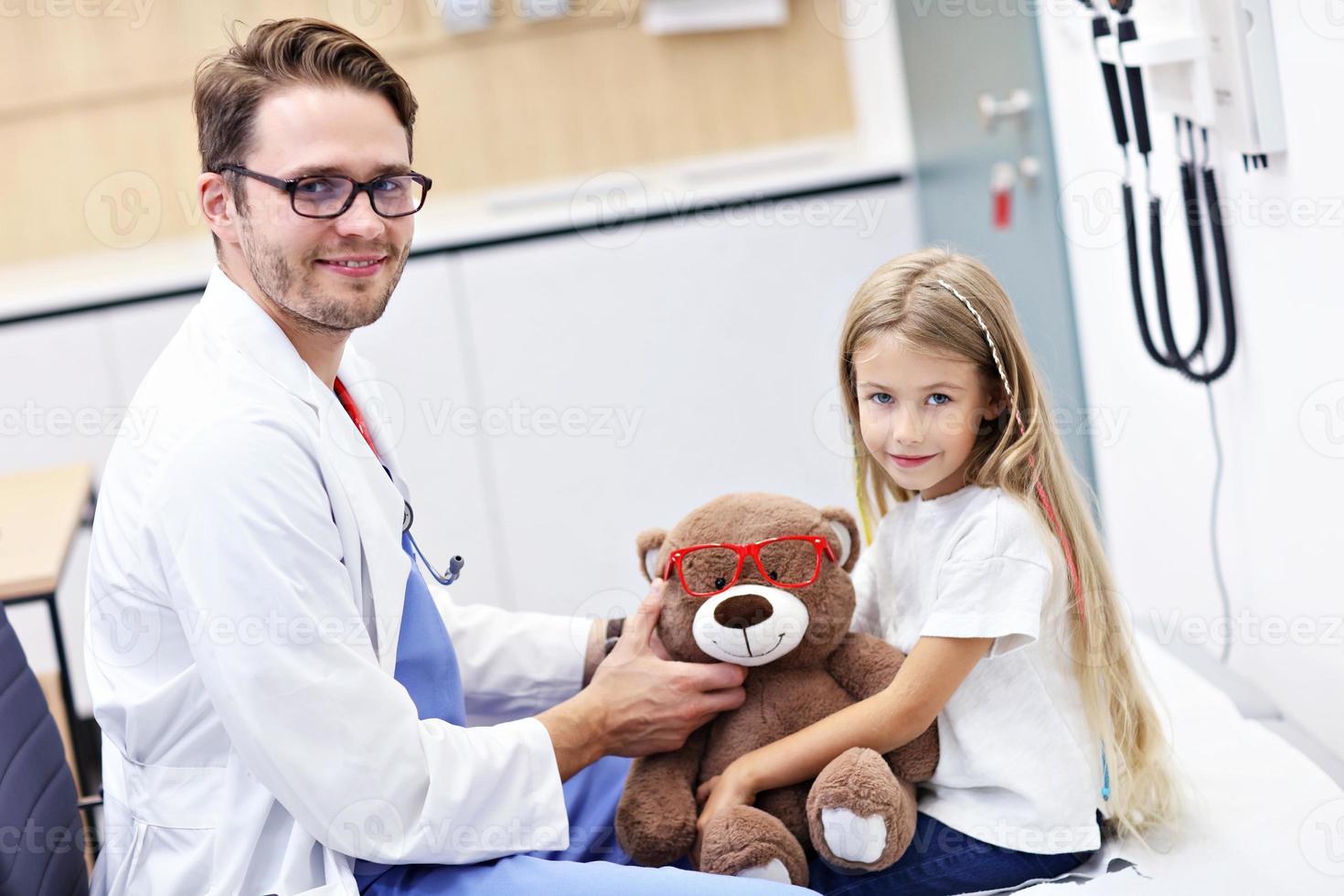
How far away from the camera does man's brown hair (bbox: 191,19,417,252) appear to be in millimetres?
1259

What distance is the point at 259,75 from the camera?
126cm

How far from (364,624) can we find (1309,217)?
1.05 metres

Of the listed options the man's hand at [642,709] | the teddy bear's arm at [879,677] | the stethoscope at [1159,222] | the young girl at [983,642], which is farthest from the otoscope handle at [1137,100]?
the man's hand at [642,709]

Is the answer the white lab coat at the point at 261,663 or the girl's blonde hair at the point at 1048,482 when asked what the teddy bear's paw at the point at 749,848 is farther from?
the girl's blonde hair at the point at 1048,482

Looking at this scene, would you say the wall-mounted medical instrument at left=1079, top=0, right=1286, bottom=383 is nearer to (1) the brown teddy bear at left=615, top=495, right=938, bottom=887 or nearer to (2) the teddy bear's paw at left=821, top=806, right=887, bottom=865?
(1) the brown teddy bear at left=615, top=495, right=938, bottom=887

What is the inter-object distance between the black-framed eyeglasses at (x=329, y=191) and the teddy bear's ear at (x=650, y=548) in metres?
0.43

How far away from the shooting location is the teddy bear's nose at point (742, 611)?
4.02 feet

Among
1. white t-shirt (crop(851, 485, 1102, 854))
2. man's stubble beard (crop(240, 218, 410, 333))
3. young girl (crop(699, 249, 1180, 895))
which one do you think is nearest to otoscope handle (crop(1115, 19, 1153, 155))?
young girl (crop(699, 249, 1180, 895))

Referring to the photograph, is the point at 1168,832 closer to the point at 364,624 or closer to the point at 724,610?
the point at 724,610

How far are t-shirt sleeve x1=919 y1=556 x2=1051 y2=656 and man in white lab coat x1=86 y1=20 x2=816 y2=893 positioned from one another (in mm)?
233

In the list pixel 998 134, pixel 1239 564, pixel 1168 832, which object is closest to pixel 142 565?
pixel 1168 832

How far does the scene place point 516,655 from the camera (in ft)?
4.85

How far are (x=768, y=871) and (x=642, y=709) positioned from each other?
202mm

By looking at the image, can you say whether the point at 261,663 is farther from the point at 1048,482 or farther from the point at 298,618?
the point at 1048,482
